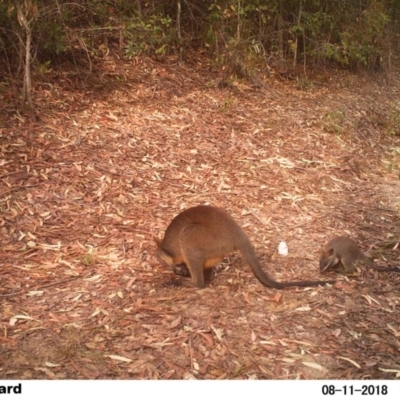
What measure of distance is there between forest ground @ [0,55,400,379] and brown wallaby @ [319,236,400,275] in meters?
0.12

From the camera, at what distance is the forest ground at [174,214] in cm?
379

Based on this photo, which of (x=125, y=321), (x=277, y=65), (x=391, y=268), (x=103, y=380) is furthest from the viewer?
(x=277, y=65)

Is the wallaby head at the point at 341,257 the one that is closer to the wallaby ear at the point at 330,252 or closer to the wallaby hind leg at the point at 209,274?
the wallaby ear at the point at 330,252

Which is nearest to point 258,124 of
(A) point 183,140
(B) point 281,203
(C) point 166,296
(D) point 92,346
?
(A) point 183,140

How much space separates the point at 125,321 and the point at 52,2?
17.6 feet

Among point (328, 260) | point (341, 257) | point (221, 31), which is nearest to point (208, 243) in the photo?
point (328, 260)

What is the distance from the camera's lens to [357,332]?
13.3 ft

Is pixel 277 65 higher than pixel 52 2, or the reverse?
pixel 52 2

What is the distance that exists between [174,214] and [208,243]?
1483mm

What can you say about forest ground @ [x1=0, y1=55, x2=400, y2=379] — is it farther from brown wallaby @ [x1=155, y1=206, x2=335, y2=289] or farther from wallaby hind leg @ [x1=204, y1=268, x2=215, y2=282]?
brown wallaby @ [x1=155, y1=206, x2=335, y2=289]

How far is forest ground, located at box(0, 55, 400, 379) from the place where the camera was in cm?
379

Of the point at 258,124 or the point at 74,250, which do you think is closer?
the point at 74,250

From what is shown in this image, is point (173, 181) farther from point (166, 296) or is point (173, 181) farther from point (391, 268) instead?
point (391, 268)

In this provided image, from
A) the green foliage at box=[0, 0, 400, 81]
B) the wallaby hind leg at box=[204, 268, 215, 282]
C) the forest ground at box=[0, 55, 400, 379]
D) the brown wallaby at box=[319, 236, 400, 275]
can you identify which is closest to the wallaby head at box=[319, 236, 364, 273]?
the brown wallaby at box=[319, 236, 400, 275]
